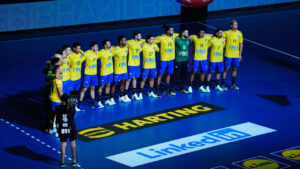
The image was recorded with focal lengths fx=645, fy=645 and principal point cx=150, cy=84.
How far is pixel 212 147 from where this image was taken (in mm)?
15891

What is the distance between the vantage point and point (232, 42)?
2008cm

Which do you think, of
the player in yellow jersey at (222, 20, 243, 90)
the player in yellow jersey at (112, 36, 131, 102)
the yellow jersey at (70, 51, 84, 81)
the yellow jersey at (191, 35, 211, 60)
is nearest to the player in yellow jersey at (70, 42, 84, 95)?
the yellow jersey at (70, 51, 84, 81)

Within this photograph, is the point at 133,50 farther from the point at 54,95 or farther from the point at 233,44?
the point at 54,95

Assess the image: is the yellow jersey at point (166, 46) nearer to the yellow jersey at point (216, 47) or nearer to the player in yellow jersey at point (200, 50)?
the player in yellow jersey at point (200, 50)

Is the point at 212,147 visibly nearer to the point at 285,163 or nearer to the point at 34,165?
the point at 285,163

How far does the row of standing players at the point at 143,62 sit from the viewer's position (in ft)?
59.4

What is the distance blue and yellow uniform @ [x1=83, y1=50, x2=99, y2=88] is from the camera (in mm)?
18203

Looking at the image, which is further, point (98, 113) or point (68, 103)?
point (98, 113)

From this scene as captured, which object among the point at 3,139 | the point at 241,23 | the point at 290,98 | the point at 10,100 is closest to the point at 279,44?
the point at 241,23

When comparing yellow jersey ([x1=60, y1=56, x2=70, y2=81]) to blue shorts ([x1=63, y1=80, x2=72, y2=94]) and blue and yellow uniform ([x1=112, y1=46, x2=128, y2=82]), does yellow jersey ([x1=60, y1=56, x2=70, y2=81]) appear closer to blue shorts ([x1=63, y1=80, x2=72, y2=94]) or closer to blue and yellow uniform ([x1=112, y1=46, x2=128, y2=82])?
blue shorts ([x1=63, y1=80, x2=72, y2=94])

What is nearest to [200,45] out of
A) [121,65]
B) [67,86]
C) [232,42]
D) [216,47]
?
[216,47]

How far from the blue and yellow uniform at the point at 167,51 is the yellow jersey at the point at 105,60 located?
172cm

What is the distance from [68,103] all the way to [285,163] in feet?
16.9

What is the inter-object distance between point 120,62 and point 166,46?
157 centimetres
